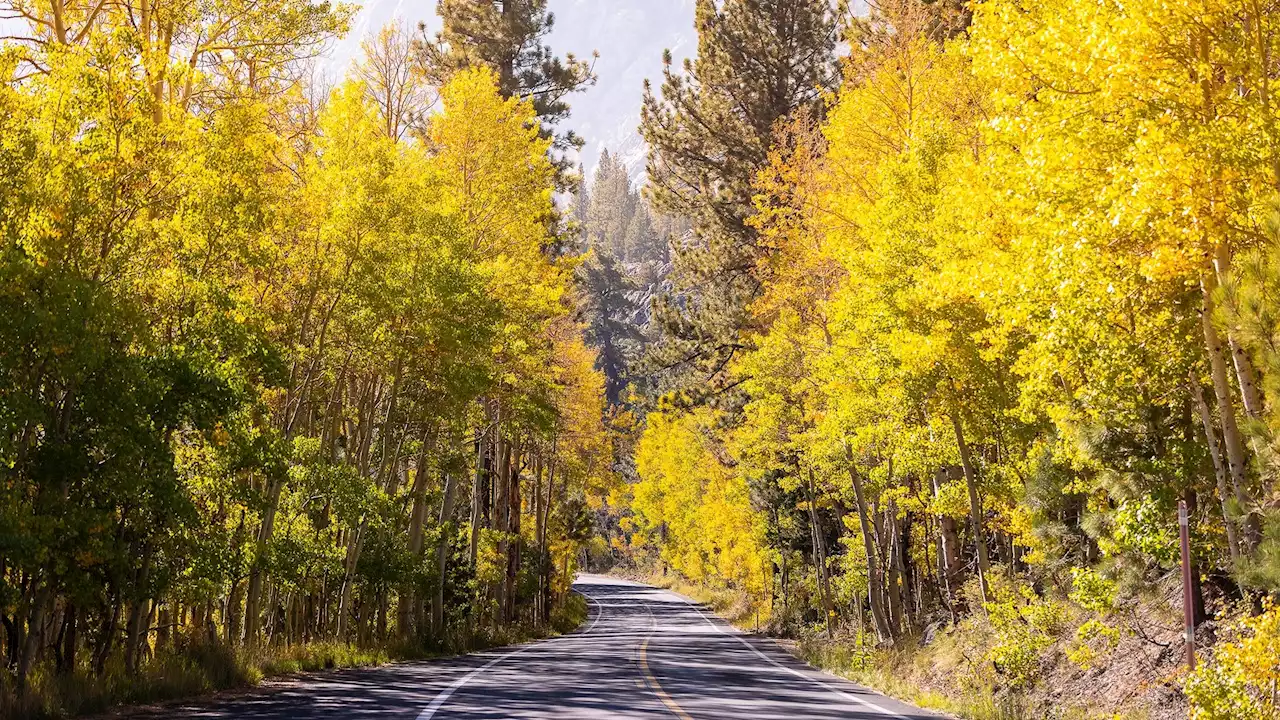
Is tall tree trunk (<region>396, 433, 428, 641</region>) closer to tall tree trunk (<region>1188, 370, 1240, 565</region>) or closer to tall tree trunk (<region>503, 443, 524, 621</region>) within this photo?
tall tree trunk (<region>503, 443, 524, 621</region>)

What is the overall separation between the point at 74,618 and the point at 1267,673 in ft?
44.5

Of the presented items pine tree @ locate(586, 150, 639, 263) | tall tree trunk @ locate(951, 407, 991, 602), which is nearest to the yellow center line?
tall tree trunk @ locate(951, 407, 991, 602)

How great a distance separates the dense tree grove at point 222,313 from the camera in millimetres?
11094

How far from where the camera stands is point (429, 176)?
2127cm

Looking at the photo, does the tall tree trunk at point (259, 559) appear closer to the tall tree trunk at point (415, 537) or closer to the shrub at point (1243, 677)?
the tall tree trunk at point (415, 537)

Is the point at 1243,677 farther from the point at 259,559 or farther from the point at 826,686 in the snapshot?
the point at 259,559

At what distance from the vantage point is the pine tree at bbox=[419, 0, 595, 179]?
3556 centimetres

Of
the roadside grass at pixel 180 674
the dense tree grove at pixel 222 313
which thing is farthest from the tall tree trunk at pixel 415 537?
the roadside grass at pixel 180 674

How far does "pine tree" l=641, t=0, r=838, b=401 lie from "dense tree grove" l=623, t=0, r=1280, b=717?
11.6 feet

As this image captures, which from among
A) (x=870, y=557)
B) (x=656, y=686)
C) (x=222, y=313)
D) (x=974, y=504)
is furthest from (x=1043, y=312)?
(x=870, y=557)

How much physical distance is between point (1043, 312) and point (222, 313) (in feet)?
31.7

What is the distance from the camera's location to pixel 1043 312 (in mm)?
11055

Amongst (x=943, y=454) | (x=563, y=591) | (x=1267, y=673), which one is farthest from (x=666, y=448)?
(x=1267, y=673)

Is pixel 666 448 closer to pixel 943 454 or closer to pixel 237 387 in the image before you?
pixel 943 454
